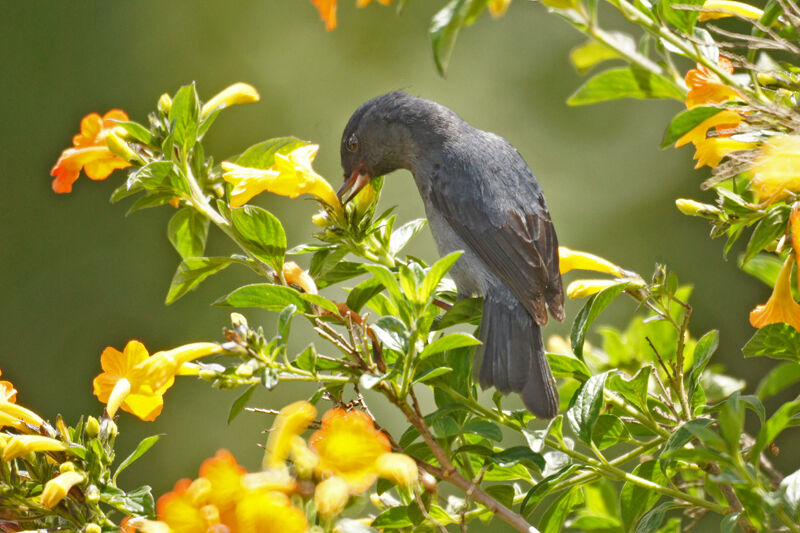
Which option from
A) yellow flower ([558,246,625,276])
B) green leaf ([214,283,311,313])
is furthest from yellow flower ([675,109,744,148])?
green leaf ([214,283,311,313])

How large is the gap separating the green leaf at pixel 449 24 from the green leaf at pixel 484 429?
50 centimetres

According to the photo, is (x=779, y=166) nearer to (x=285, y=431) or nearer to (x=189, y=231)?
(x=285, y=431)

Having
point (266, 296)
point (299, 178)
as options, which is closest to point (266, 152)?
point (299, 178)

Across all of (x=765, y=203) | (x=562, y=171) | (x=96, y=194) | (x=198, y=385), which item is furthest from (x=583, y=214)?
(x=765, y=203)

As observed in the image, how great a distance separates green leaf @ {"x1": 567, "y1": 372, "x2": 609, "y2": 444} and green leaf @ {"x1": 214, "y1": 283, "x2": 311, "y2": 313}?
15.8 inches

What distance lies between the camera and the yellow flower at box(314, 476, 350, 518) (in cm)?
95

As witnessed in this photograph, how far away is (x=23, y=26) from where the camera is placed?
4555 mm

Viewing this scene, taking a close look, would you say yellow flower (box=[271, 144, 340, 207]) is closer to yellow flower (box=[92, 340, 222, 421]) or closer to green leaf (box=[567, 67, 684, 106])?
yellow flower (box=[92, 340, 222, 421])

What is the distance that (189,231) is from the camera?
5.10ft

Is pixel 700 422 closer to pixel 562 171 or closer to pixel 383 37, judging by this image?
pixel 562 171

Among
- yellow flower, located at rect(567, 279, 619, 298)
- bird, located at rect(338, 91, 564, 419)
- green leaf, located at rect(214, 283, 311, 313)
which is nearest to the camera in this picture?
green leaf, located at rect(214, 283, 311, 313)

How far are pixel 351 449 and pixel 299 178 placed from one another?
1.98ft

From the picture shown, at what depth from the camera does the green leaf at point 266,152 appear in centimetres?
157

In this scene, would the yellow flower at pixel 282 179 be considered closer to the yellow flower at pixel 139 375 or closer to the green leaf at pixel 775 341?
the yellow flower at pixel 139 375
